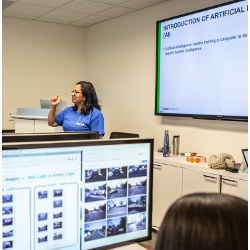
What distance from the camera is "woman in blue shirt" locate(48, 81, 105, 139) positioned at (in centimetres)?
336

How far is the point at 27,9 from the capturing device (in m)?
4.80

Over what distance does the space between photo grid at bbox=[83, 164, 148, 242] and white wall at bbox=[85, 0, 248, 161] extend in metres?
2.23

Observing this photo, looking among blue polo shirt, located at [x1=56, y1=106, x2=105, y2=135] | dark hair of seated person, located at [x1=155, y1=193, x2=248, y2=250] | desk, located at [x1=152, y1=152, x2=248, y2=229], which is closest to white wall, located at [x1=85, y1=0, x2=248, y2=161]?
desk, located at [x1=152, y1=152, x2=248, y2=229]

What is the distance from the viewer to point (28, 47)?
17.6ft

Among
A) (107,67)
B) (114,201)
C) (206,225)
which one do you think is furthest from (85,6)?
(206,225)

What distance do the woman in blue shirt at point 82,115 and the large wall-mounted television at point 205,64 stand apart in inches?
36.6

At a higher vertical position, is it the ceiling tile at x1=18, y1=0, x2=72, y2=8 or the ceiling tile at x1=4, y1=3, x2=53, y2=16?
the ceiling tile at x1=4, y1=3, x2=53, y2=16

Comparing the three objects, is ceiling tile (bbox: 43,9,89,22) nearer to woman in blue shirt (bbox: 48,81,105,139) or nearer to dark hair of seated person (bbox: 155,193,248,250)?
woman in blue shirt (bbox: 48,81,105,139)

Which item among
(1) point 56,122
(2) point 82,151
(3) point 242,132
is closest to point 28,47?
(1) point 56,122

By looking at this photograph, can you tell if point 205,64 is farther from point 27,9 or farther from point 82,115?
point 27,9

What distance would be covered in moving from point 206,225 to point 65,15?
15.9ft

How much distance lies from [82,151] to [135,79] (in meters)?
3.54

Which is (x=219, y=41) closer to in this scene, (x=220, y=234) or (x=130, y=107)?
(x=130, y=107)

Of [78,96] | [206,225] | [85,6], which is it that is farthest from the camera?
[85,6]
